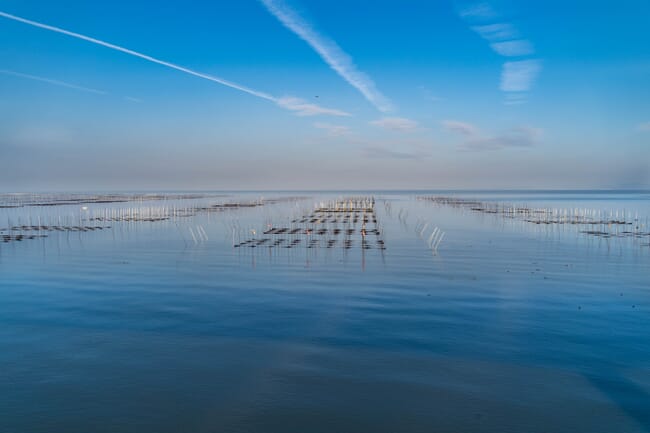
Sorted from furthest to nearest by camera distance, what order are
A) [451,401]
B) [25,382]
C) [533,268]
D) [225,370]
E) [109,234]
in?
[109,234], [533,268], [225,370], [25,382], [451,401]

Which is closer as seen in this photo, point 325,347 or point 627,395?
point 627,395

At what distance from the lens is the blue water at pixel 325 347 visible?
7.99 metres

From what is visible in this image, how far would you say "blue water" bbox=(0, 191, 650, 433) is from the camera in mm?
7988

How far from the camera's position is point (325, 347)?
36.3 feet

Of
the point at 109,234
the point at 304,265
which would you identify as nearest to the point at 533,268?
the point at 304,265

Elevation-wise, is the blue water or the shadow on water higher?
the blue water

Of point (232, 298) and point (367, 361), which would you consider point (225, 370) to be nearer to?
point (367, 361)

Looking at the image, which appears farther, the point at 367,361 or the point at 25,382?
the point at 367,361

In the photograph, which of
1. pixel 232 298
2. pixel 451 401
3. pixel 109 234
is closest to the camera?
pixel 451 401

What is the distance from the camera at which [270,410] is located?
8133 mm

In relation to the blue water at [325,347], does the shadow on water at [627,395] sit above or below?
below

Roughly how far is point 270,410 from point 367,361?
9.53 feet

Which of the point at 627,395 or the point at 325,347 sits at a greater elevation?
the point at 325,347

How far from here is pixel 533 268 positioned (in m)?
21.6
